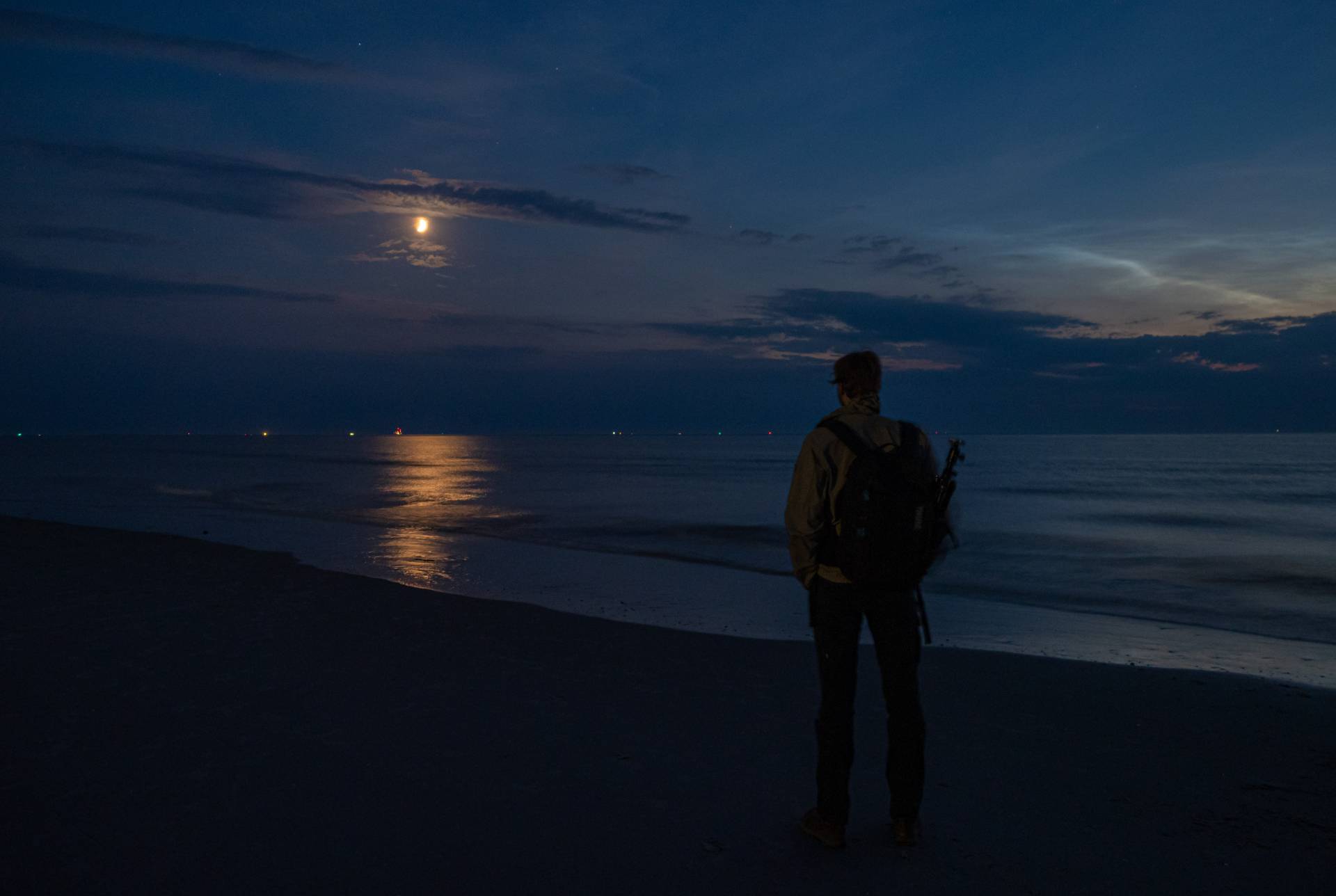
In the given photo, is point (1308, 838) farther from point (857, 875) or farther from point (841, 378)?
point (841, 378)

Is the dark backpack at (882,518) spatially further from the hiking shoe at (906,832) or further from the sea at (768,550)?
the hiking shoe at (906,832)

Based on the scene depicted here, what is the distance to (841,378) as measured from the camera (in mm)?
3779

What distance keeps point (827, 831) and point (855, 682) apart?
0.69m

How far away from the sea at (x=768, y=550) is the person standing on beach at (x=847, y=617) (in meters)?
0.63

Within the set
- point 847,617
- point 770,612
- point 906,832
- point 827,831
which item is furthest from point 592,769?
point 770,612

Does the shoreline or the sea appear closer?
the shoreline

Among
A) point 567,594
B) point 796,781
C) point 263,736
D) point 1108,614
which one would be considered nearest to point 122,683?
point 263,736

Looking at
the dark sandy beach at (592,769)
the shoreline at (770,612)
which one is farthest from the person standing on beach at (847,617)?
the shoreline at (770,612)

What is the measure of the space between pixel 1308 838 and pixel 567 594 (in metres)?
8.93

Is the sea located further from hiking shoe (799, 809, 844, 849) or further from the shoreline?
hiking shoe (799, 809, 844, 849)

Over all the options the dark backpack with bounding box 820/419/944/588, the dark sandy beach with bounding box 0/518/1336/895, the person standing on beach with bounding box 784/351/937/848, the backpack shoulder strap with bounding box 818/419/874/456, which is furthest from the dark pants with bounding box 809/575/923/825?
the backpack shoulder strap with bounding box 818/419/874/456

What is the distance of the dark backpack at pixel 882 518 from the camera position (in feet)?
11.4

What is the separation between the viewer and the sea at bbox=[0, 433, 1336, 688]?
400 inches

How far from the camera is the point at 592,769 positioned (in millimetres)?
4645
